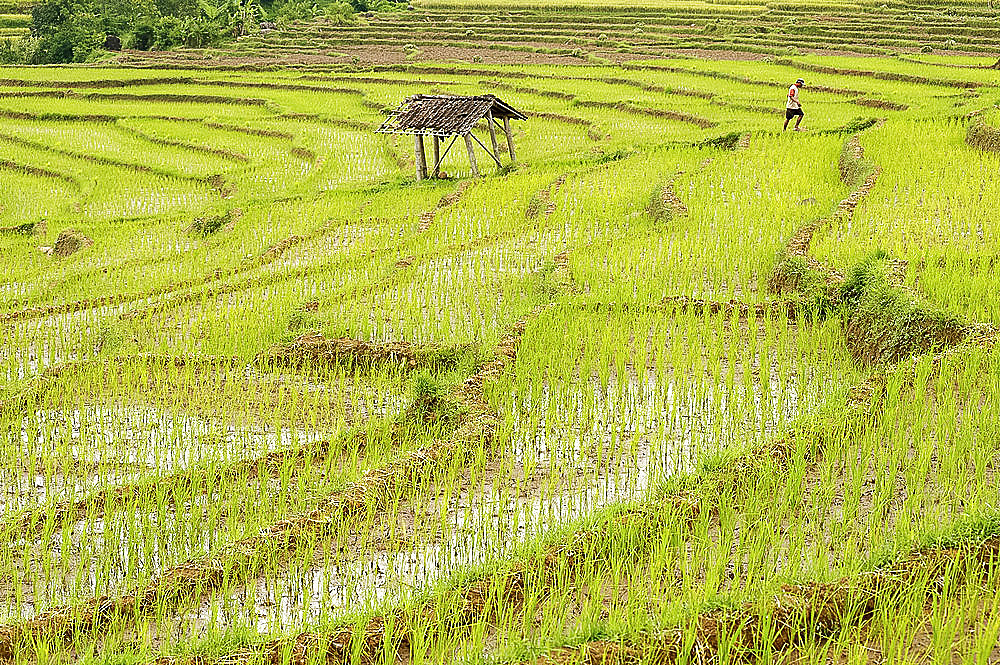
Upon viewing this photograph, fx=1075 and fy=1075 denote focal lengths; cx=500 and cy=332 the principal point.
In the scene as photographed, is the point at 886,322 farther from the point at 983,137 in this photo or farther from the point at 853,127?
the point at 853,127

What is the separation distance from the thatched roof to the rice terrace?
5 cm

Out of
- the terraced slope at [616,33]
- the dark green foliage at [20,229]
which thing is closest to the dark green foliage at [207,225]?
the dark green foliage at [20,229]

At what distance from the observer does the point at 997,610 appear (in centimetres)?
300

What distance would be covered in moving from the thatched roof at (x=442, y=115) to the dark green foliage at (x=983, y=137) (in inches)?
191

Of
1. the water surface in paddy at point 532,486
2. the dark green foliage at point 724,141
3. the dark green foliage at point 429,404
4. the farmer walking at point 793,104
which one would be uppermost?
the farmer walking at point 793,104

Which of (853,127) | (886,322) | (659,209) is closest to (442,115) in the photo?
(659,209)

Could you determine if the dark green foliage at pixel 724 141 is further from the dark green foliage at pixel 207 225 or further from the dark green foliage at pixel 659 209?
the dark green foliage at pixel 207 225

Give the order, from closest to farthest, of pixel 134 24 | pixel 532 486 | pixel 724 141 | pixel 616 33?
pixel 532 486 < pixel 724 141 < pixel 616 33 < pixel 134 24

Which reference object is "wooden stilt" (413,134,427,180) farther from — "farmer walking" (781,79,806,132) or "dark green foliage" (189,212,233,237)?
"farmer walking" (781,79,806,132)

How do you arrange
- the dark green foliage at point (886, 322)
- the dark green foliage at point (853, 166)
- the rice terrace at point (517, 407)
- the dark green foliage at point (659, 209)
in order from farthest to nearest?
the dark green foliage at point (853, 166), the dark green foliage at point (659, 209), the dark green foliage at point (886, 322), the rice terrace at point (517, 407)

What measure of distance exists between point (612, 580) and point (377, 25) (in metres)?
31.8

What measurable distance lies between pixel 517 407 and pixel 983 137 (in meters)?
7.90

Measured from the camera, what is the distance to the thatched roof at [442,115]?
38.5 feet

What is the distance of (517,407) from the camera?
16.3ft
